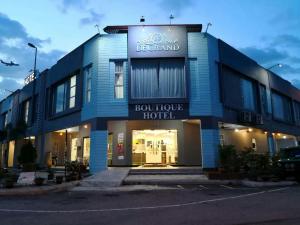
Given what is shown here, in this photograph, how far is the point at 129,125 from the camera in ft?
80.1

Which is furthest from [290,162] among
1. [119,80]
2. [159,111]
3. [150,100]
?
[119,80]

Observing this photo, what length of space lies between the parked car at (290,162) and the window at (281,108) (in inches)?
527

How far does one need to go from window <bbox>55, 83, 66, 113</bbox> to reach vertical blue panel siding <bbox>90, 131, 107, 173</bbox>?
670 cm

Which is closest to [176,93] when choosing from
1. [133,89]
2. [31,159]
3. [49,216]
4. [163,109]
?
[163,109]

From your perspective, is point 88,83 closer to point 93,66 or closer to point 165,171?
point 93,66

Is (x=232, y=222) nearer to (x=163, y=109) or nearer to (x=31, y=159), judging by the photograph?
(x=163, y=109)

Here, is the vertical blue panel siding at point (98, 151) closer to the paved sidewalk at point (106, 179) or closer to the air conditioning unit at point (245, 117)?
the paved sidewalk at point (106, 179)

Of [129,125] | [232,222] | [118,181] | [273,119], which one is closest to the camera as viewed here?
[232,222]

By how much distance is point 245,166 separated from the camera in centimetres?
2012

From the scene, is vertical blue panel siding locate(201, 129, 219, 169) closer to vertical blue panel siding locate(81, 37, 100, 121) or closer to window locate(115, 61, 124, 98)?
window locate(115, 61, 124, 98)

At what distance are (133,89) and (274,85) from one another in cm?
1821

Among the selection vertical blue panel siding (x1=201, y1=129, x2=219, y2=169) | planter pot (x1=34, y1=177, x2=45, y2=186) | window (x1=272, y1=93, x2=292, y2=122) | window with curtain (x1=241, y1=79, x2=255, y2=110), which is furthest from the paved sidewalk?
window (x1=272, y1=93, x2=292, y2=122)

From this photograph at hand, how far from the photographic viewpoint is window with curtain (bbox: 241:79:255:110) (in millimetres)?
26989

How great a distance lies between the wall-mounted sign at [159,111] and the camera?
2133cm
